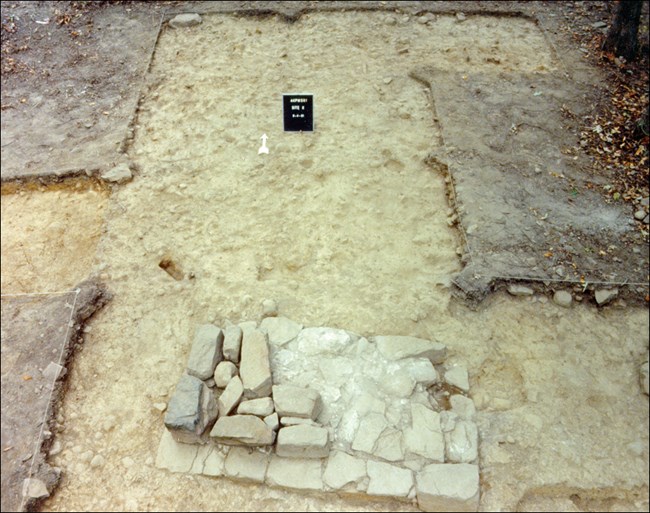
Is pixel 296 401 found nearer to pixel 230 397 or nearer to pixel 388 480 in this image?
pixel 230 397

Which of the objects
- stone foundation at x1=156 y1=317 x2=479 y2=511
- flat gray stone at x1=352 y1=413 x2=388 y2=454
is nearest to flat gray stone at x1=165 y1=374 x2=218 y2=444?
stone foundation at x1=156 y1=317 x2=479 y2=511

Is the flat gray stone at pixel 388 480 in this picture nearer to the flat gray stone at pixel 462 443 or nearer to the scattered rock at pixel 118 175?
the flat gray stone at pixel 462 443

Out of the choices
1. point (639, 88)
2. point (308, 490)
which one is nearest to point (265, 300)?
point (308, 490)

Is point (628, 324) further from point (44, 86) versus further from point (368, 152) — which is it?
point (44, 86)

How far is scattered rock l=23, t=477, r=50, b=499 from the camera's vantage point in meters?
2.74

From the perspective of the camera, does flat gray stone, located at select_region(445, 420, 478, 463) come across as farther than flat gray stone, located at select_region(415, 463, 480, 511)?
Yes

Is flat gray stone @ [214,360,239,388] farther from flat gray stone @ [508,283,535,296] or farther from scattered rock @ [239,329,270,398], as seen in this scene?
flat gray stone @ [508,283,535,296]

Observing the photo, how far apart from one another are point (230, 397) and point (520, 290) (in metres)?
2.05

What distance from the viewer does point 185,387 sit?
2.96 m

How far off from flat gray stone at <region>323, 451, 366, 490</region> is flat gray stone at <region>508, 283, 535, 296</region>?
1570mm

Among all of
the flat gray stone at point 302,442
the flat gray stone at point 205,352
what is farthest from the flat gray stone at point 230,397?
the flat gray stone at point 302,442

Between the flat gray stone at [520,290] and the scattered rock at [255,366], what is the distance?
1.71 meters

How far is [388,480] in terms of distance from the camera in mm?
2789

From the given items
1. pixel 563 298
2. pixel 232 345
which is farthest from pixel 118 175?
pixel 563 298
